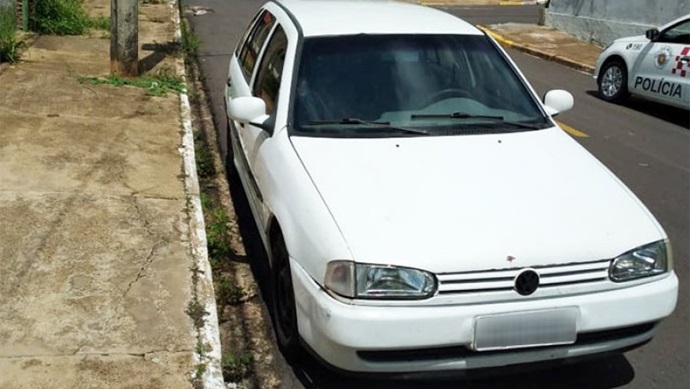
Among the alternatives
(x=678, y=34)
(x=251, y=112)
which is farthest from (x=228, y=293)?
(x=678, y=34)

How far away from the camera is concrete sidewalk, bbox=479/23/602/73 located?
15211mm

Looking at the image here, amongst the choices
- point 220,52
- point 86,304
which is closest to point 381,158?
point 86,304

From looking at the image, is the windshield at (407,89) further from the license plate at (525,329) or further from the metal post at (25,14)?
the metal post at (25,14)

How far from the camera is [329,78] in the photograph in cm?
499

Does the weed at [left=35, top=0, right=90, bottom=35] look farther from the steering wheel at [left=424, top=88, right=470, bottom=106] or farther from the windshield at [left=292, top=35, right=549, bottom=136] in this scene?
the steering wheel at [left=424, top=88, right=470, bottom=106]

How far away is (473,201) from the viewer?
398 centimetres

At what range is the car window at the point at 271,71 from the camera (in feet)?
16.9

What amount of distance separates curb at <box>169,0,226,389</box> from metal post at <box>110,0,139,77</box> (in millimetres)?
2149

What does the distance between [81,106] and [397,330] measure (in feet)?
20.0

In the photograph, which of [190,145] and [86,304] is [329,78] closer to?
[86,304]

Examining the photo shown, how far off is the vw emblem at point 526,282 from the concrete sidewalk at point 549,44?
456 inches

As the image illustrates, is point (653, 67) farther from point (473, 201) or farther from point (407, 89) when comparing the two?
point (473, 201)

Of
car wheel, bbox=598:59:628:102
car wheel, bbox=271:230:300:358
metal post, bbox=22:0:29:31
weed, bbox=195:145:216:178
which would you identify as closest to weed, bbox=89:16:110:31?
metal post, bbox=22:0:29:31

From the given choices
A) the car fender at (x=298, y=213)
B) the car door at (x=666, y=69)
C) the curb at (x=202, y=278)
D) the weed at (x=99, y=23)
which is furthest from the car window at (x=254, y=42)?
the weed at (x=99, y=23)
